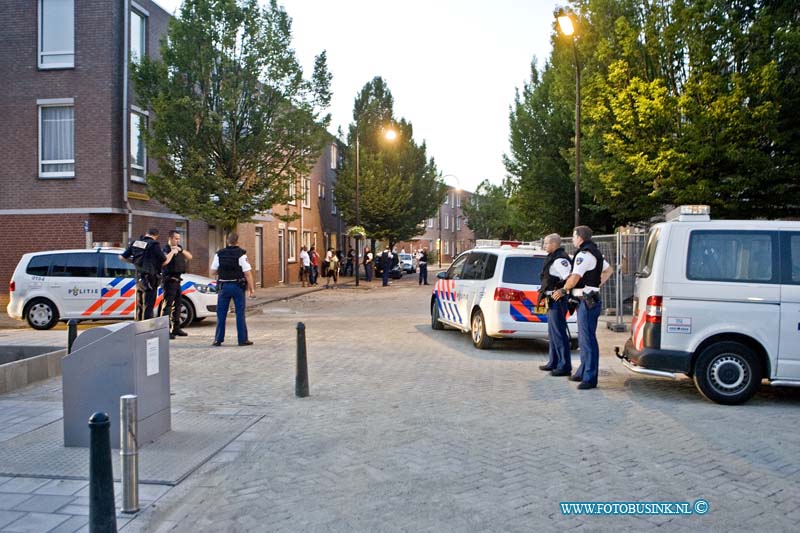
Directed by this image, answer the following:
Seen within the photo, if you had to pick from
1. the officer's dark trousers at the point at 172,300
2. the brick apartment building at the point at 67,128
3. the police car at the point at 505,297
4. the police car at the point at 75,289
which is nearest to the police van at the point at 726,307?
the police car at the point at 505,297

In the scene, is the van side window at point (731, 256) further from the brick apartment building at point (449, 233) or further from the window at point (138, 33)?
the brick apartment building at point (449, 233)

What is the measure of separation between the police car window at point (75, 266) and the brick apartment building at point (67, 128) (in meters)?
5.42

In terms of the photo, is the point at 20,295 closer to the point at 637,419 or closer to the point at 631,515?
the point at 637,419

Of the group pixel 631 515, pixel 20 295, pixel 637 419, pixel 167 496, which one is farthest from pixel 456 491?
pixel 20 295

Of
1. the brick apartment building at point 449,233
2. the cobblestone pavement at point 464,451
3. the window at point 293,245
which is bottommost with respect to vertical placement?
the cobblestone pavement at point 464,451

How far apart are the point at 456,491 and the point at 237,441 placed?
220 centimetres

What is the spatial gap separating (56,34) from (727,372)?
20.4 metres

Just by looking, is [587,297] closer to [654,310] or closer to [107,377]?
[654,310]

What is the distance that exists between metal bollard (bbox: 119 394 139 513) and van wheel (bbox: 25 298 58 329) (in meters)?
11.9

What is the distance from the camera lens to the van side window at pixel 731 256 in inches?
299

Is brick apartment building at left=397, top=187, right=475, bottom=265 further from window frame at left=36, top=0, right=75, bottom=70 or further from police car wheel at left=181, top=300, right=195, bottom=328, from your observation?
police car wheel at left=181, top=300, right=195, bottom=328

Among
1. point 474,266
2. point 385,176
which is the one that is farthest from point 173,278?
point 385,176

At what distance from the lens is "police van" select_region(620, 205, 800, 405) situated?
7445mm

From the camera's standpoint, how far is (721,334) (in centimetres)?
757
